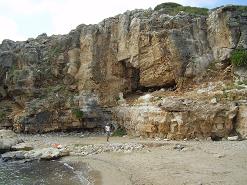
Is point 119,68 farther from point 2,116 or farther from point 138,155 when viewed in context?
point 138,155

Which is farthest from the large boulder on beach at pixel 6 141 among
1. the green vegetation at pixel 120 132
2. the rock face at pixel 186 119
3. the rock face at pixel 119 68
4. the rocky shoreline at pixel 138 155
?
the rock face at pixel 186 119

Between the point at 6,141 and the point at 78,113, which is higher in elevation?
the point at 78,113

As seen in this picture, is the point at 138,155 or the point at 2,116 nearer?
the point at 138,155

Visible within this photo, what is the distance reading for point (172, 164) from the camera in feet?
81.1

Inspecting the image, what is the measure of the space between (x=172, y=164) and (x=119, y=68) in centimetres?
2371

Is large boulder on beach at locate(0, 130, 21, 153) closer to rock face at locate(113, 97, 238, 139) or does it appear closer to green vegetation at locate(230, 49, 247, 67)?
rock face at locate(113, 97, 238, 139)

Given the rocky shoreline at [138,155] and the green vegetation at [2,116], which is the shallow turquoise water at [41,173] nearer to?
the rocky shoreline at [138,155]

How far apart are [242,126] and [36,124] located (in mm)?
26119

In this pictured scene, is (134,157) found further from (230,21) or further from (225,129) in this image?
(230,21)

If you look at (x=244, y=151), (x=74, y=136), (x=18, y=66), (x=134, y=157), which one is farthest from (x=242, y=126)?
(x=18, y=66)

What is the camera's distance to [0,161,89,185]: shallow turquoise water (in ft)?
86.1

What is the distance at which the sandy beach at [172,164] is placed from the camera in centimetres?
2086

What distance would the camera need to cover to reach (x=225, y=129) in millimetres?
31984

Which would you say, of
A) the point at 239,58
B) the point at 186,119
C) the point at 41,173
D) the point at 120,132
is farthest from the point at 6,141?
the point at 239,58
